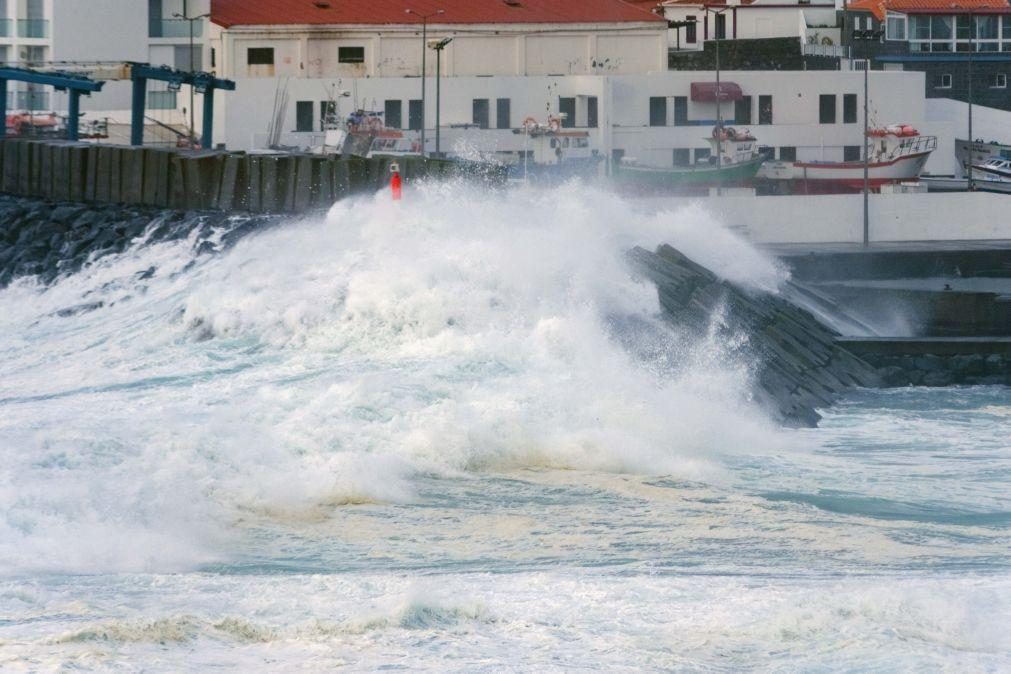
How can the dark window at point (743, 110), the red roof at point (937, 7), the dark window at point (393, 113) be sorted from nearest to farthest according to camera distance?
1. the dark window at point (393, 113)
2. the dark window at point (743, 110)
3. the red roof at point (937, 7)

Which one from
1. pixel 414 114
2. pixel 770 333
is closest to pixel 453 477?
pixel 770 333

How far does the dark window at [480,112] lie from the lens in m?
55.2

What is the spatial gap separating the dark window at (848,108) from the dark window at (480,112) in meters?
10.9

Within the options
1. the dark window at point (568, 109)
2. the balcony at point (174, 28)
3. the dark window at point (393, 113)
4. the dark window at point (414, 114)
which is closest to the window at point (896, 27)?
the dark window at point (568, 109)

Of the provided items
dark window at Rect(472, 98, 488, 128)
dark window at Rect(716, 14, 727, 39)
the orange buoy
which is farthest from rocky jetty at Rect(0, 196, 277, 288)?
dark window at Rect(716, 14, 727, 39)

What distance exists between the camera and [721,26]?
6488 cm

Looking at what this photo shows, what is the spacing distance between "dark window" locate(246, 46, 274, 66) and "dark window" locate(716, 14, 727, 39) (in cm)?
1647

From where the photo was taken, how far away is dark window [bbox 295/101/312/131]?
5481cm

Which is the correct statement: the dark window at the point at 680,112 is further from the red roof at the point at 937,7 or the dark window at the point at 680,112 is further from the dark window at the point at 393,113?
the red roof at the point at 937,7

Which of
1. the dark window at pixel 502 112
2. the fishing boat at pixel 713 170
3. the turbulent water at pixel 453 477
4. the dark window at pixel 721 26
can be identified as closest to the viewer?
the turbulent water at pixel 453 477

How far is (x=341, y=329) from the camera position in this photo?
20906mm

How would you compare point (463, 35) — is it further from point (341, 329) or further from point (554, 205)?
point (341, 329)

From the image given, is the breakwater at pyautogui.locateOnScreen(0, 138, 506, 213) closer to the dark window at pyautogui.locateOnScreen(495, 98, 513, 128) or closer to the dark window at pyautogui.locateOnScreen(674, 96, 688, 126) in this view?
the dark window at pyautogui.locateOnScreen(495, 98, 513, 128)

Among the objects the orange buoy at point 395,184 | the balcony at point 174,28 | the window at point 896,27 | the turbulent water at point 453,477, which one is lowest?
the turbulent water at point 453,477
